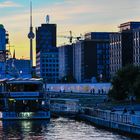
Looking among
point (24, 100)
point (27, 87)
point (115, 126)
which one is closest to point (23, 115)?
point (24, 100)

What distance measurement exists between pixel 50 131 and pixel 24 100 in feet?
57.0

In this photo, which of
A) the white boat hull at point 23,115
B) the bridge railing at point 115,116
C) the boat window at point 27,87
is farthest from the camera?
the boat window at point 27,87

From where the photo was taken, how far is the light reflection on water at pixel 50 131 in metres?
67.1

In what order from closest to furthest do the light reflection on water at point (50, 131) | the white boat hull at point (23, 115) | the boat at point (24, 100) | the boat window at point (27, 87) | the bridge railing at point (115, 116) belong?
the light reflection on water at point (50, 131)
the bridge railing at point (115, 116)
the white boat hull at point (23, 115)
the boat at point (24, 100)
the boat window at point (27, 87)

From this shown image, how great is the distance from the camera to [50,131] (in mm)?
75000

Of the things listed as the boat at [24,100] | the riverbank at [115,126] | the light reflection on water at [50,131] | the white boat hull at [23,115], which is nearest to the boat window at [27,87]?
the boat at [24,100]

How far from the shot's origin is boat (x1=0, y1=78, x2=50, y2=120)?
90.4 metres

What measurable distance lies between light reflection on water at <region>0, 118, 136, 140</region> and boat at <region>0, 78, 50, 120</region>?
2.90 metres

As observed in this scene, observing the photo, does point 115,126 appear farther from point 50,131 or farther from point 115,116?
point 50,131

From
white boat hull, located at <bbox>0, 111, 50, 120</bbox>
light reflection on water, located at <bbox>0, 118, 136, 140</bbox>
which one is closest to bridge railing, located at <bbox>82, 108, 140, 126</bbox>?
light reflection on water, located at <bbox>0, 118, 136, 140</bbox>

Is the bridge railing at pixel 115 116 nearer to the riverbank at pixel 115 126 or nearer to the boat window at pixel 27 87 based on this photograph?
the riverbank at pixel 115 126

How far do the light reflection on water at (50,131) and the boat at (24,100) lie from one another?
2903 millimetres

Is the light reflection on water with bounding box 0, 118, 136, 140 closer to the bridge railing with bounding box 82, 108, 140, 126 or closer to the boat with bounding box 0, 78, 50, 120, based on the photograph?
the bridge railing with bounding box 82, 108, 140, 126

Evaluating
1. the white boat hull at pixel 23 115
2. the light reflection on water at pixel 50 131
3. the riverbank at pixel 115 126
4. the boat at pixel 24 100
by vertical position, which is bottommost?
the light reflection on water at pixel 50 131
